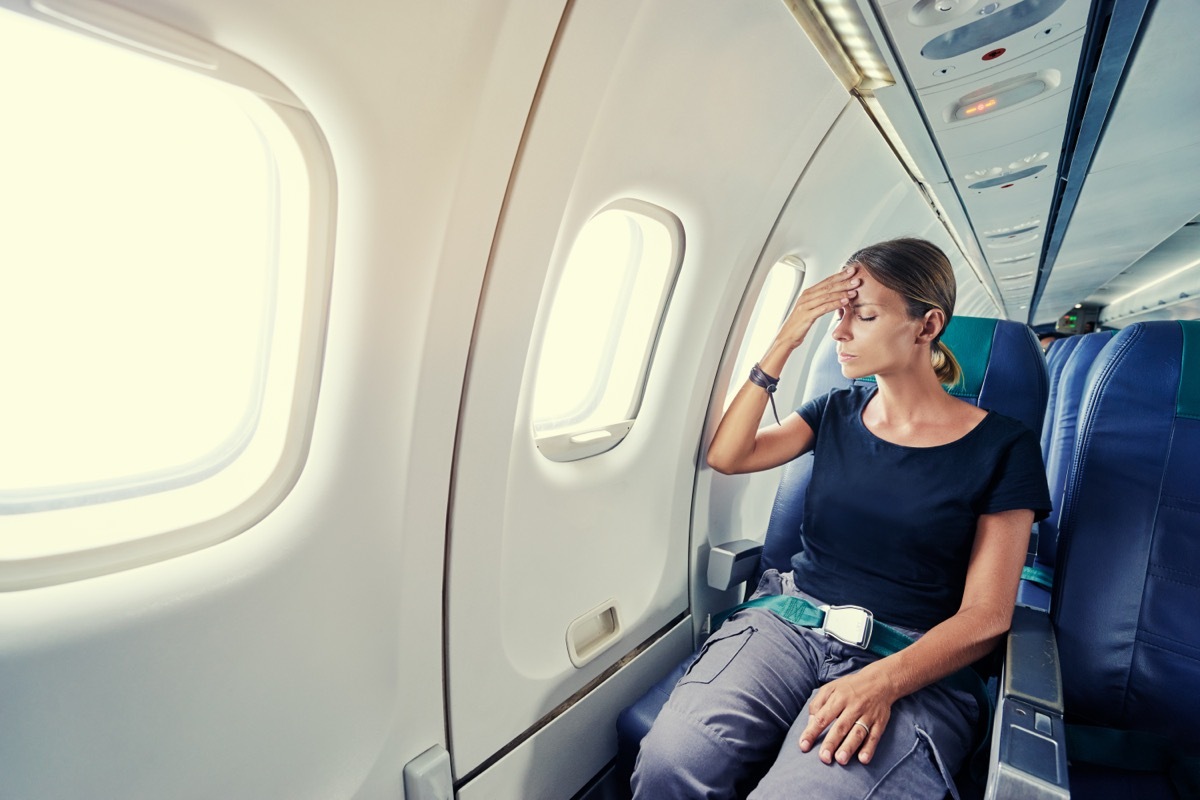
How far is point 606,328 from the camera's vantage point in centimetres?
216

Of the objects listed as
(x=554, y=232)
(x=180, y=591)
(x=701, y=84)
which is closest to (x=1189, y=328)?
(x=701, y=84)

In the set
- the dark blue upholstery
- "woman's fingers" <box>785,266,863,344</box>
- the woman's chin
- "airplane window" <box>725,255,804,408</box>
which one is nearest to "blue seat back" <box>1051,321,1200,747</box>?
the dark blue upholstery

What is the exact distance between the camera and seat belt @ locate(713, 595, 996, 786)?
4.98ft

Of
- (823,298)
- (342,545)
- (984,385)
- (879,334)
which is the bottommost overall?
(342,545)

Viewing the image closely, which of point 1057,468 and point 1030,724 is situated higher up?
point 1057,468


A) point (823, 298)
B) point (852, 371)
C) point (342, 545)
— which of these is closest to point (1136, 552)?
point (852, 371)

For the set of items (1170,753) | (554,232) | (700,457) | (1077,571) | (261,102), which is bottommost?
(1170,753)

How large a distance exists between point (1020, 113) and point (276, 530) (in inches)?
106

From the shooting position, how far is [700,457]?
2.38 m

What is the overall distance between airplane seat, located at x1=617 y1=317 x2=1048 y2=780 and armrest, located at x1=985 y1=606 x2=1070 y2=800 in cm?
76

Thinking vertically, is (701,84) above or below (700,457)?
above

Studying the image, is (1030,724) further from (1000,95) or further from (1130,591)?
(1000,95)

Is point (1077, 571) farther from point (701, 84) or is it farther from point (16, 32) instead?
point (16, 32)

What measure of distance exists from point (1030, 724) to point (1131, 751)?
47 cm
